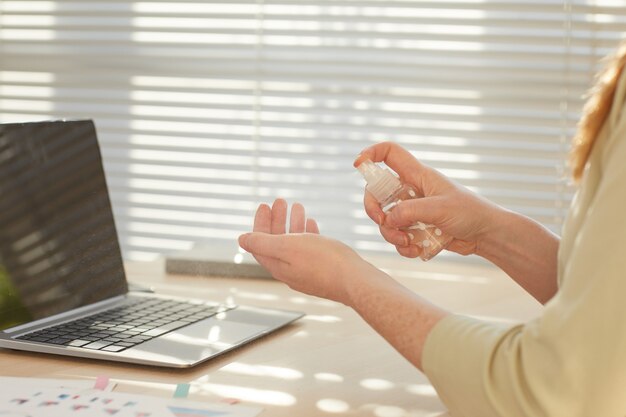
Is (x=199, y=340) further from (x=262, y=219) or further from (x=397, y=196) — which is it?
(x=397, y=196)

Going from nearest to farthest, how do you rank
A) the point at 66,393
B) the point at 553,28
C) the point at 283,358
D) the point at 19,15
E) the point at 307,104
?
the point at 66,393 → the point at 283,358 → the point at 553,28 → the point at 307,104 → the point at 19,15

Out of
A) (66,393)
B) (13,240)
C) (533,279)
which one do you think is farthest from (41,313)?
(533,279)

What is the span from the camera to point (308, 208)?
2668 millimetres

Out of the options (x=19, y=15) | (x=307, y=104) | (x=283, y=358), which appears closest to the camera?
(x=283, y=358)

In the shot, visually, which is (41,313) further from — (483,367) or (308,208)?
(308,208)

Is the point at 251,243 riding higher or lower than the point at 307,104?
lower

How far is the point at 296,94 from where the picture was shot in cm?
266

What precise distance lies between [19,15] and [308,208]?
3.41 feet

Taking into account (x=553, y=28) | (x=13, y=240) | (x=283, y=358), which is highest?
(x=553, y=28)

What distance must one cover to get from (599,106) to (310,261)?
348 mm

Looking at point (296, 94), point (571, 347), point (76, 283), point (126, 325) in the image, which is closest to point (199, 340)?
point (126, 325)

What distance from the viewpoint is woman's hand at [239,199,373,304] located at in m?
1.08

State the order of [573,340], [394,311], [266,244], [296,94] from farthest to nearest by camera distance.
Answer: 1. [296,94]
2. [266,244]
3. [394,311]
4. [573,340]

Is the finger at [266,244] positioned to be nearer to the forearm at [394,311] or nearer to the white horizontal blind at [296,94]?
the forearm at [394,311]
